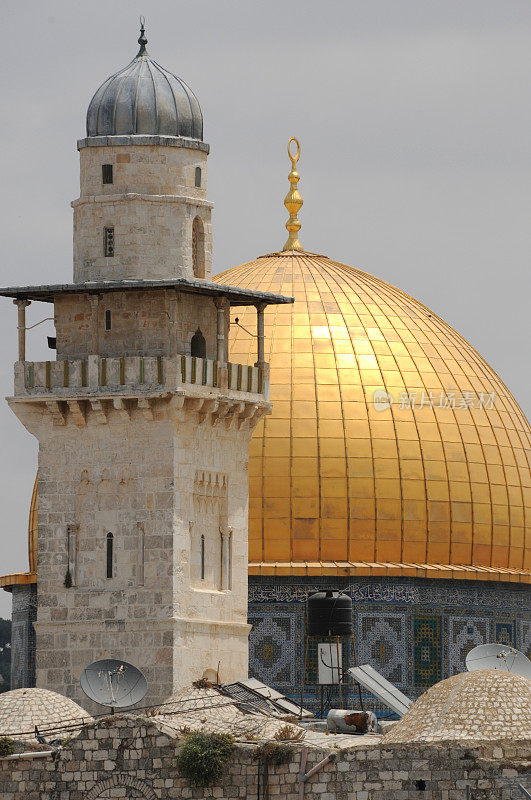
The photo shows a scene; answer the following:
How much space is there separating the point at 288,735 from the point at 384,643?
47.0 ft

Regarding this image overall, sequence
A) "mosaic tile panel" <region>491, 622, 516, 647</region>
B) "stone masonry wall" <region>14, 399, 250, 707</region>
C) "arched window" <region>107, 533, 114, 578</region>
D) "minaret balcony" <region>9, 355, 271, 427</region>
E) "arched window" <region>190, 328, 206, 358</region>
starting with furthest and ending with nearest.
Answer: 1. "mosaic tile panel" <region>491, 622, 516, 647</region>
2. "arched window" <region>190, 328, 206, 358</region>
3. "arched window" <region>107, 533, 114, 578</region>
4. "minaret balcony" <region>9, 355, 271, 427</region>
5. "stone masonry wall" <region>14, 399, 250, 707</region>

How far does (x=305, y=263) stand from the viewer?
5656 centimetres

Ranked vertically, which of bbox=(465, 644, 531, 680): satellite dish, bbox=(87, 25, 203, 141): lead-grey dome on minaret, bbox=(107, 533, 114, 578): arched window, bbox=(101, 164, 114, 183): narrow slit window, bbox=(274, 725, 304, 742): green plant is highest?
bbox=(87, 25, 203, 141): lead-grey dome on minaret

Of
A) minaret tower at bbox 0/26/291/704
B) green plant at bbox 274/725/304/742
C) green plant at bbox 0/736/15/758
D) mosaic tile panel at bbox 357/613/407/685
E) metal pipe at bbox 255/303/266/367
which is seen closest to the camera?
green plant at bbox 274/725/304/742

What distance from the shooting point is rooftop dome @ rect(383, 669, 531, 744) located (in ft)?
118

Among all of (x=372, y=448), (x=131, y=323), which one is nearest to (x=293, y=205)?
(x=372, y=448)

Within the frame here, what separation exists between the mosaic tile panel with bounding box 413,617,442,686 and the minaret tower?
21.3 ft

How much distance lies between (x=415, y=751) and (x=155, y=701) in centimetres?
928

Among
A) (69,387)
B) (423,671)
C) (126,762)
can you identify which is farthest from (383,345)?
(126,762)

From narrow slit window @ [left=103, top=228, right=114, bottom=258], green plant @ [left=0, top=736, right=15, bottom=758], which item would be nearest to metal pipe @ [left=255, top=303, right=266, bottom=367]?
narrow slit window @ [left=103, top=228, right=114, bottom=258]

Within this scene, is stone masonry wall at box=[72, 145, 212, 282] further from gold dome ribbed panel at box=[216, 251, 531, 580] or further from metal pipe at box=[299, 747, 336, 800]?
metal pipe at box=[299, 747, 336, 800]

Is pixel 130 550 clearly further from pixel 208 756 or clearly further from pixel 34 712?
pixel 208 756

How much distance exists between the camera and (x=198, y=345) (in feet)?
151

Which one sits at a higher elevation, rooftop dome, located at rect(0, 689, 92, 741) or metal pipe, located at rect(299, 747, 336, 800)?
rooftop dome, located at rect(0, 689, 92, 741)
